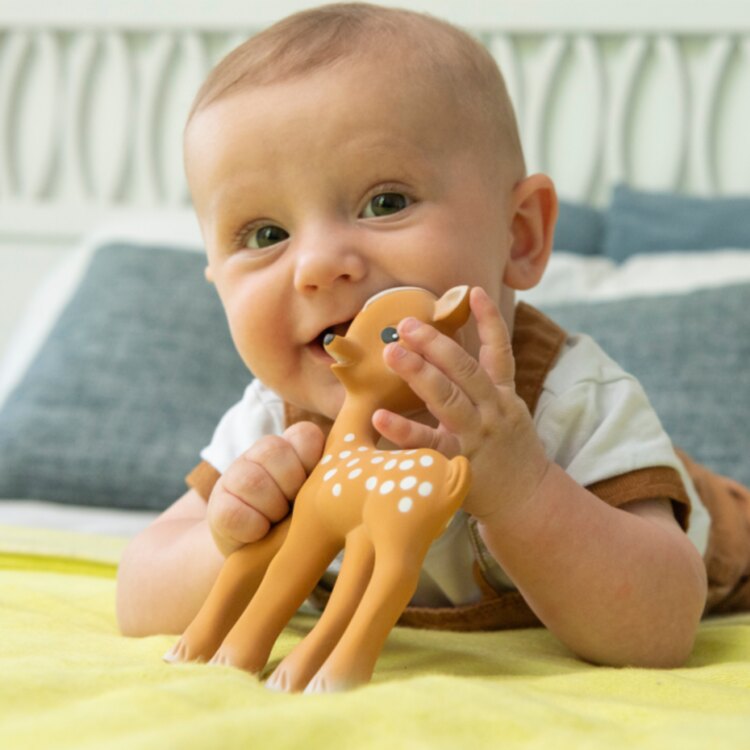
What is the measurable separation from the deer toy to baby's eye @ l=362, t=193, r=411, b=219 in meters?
0.10

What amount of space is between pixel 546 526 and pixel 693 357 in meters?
0.90

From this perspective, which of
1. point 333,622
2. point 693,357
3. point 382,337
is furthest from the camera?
point 693,357

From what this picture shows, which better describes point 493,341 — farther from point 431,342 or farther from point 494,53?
point 494,53

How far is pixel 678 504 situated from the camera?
1.00 meters

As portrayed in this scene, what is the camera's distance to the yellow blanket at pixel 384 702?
0.55m

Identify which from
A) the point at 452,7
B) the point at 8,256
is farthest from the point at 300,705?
the point at 8,256

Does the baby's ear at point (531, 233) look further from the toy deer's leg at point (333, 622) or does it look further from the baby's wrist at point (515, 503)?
the toy deer's leg at point (333, 622)

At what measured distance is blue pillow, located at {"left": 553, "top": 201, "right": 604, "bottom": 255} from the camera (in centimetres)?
221

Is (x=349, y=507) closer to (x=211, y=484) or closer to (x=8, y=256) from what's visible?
(x=211, y=484)

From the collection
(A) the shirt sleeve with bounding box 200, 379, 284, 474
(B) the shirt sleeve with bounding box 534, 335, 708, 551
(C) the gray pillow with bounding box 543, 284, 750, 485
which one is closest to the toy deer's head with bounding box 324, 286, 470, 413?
(B) the shirt sleeve with bounding box 534, 335, 708, 551

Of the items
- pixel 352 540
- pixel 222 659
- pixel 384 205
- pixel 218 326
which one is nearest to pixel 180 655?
pixel 222 659

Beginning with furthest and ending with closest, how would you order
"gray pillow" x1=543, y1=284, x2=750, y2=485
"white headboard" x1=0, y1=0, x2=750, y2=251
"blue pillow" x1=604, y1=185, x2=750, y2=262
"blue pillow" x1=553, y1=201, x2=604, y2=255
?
"white headboard" x1=0, y1=0, x2=750, y2=251 < "blue pillow" x1=553, y1=201, x2=604, y2=255 < "blue pillow" x1=604, y1=185, x2=750, y2=262 < "gray pillow" x1=543, y1=284, x2=750, y2=485

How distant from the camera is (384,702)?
60cm

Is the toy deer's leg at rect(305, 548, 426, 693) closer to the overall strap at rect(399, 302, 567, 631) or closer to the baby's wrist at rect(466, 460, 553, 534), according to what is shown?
the baby's wrist at rect(466, 460, 553, 534)
